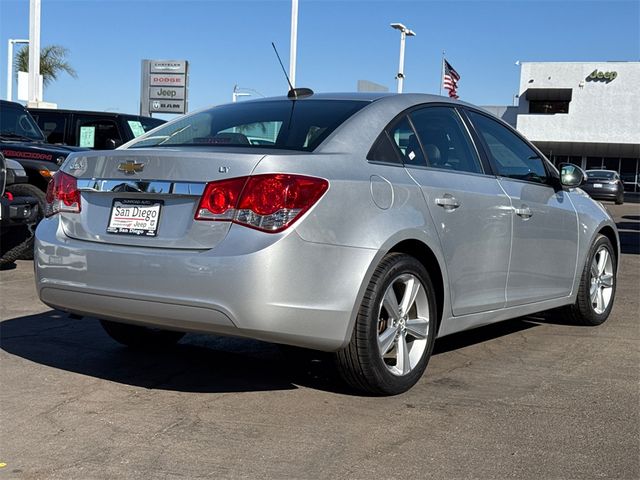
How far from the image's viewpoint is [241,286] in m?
3.62

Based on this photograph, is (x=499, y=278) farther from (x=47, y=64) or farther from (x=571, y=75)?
(x=571, y=75)

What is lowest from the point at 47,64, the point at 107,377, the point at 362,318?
the point at 107,377

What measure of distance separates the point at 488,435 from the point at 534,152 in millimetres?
2725

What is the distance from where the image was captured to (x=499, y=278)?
5000mm

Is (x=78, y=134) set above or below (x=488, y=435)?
above

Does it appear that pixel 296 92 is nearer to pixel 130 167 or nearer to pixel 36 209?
pixel 130 167

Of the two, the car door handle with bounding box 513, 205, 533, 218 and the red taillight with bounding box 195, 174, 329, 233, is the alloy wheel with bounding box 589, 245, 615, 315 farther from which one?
the red taillight with bounding box 195, 174, 329, 233

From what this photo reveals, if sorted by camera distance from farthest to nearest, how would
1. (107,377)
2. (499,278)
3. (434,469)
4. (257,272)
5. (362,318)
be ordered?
(499,278) < (107,377) < (362,318) < (257,272) < (434,469)

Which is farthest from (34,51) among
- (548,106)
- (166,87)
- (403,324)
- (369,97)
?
(548,106)

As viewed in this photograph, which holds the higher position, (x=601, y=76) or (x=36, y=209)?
(x=601, y=76)

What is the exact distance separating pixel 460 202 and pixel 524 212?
2.61 ft

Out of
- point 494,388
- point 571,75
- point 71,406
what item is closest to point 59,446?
point 71,406

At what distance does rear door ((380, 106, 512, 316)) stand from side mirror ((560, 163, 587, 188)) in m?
0.97

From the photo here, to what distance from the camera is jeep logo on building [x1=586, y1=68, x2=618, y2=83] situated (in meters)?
48.9
